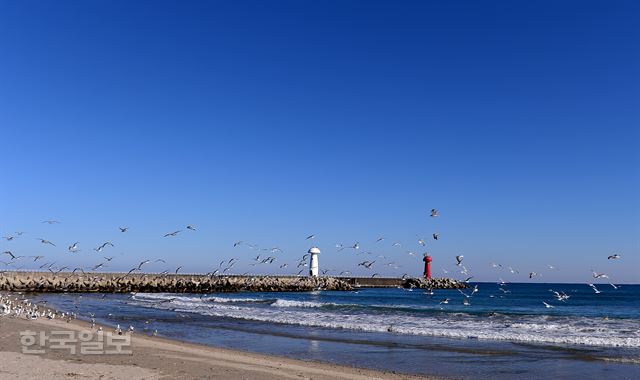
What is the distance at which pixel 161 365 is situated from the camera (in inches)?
489

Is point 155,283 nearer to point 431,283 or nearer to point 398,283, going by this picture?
point 398,283

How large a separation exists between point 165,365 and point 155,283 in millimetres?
→ 53803

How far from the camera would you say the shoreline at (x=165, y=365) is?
36.0ft

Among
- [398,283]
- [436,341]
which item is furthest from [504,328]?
[398,283]

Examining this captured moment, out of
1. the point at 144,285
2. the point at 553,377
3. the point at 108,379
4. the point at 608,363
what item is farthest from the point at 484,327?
the point at 144,285

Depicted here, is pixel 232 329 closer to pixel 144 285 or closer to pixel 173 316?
pixel 173 316

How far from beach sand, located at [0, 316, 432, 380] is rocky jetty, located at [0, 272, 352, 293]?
42.8 metres

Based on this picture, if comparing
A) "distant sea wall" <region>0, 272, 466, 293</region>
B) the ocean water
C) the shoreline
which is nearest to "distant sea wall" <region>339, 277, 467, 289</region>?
"distant sea wall" <region>0, 272, 466, 293</region>

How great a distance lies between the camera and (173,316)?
2877 centimetres

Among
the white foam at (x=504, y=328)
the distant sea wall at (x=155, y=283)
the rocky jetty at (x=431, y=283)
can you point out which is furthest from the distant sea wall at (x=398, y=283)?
the white foam at (x=504, y=328)

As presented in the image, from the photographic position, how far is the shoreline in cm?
1098

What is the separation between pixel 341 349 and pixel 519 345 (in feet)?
20.2

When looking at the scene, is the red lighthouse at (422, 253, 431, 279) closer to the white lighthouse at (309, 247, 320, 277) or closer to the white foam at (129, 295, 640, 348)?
the white lighthouse at (309, 247, 320, 277)

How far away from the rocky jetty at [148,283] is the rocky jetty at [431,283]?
543 inches
